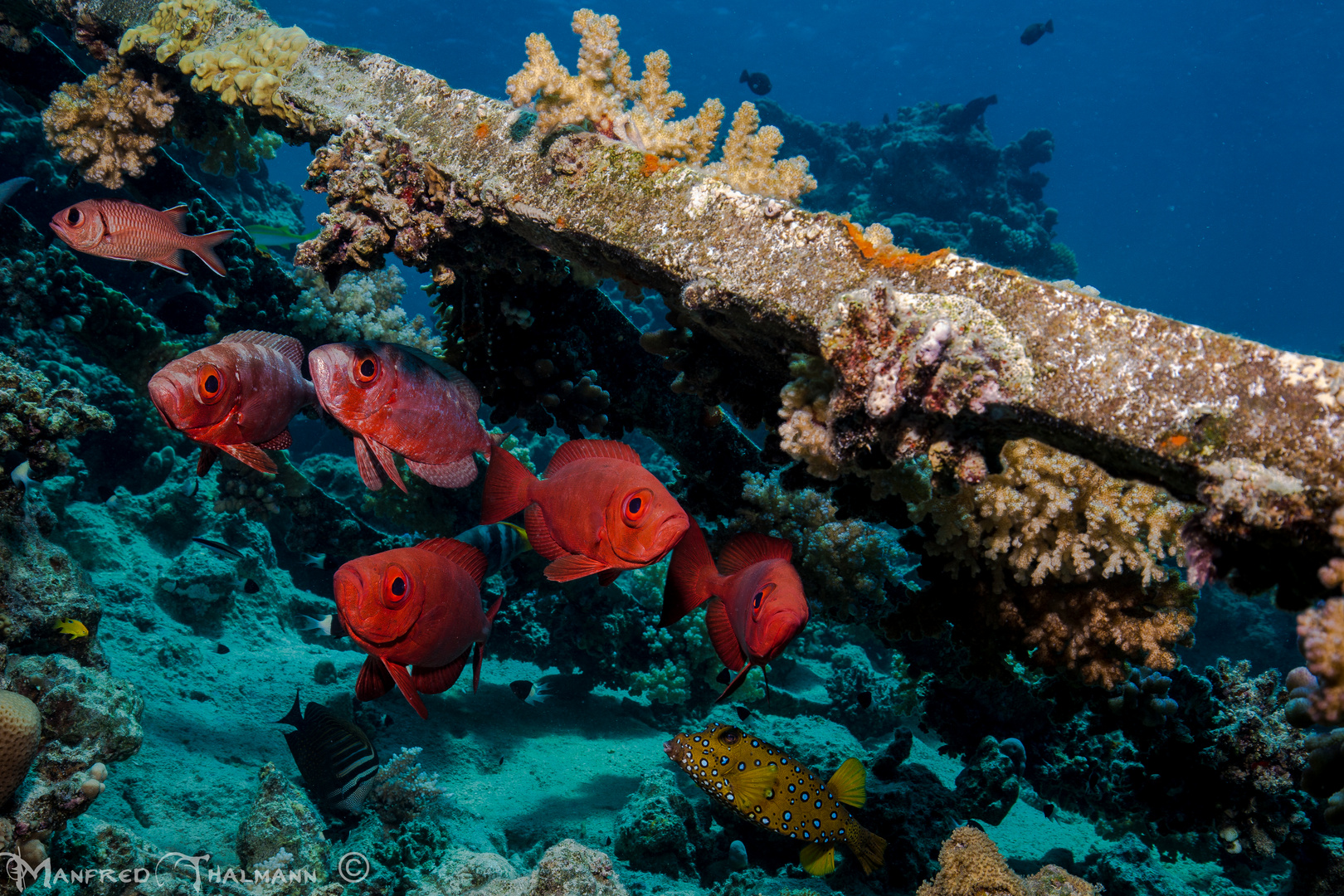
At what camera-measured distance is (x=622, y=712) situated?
261 inches

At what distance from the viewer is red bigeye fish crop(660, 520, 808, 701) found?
2.04 meters

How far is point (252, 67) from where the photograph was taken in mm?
3355

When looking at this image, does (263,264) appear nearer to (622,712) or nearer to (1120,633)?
(622,712)

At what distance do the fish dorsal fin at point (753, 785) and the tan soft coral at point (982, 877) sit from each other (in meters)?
0.84

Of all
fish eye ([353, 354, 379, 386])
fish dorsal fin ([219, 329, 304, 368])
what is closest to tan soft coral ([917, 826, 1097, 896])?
fish eye ([353, 354, 379, 386])

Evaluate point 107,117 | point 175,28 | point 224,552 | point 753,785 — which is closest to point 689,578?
point 753,785

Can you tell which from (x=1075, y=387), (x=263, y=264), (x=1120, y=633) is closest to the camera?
(x=1075, y=387)

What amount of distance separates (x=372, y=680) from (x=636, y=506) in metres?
1.56

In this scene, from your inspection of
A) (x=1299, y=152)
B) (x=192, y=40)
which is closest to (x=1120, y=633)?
(x=192, y=40)

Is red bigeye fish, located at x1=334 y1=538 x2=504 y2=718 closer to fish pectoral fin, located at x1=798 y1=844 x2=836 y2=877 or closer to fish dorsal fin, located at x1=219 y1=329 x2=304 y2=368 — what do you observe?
fish dorsal fin, located at x1=219 y1=329 x2=304 y2=368

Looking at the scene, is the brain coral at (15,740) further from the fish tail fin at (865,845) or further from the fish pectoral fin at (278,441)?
the fish tail fin at (865,845)

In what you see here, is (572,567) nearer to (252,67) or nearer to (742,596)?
(742,596)

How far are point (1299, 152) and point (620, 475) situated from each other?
138700 mm

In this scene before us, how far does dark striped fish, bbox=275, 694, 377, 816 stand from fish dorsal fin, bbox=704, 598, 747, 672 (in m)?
2.99
